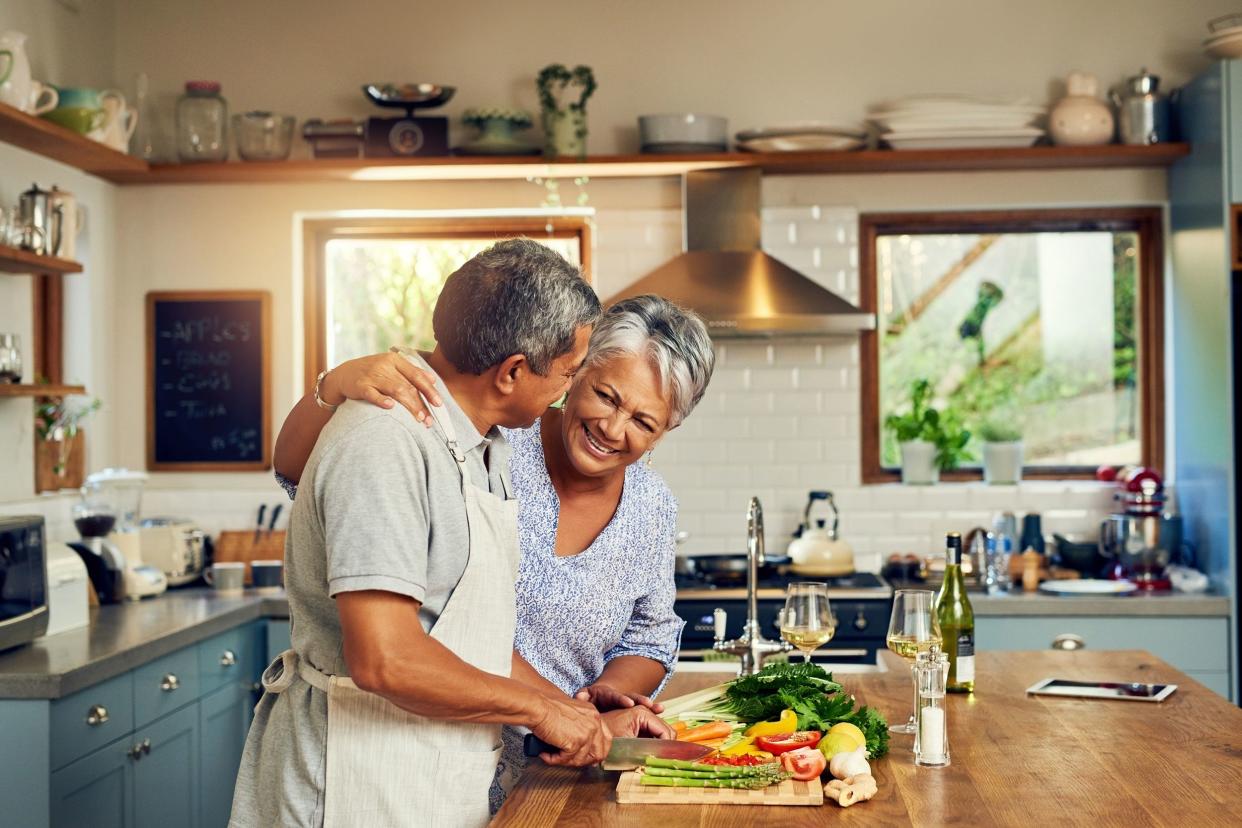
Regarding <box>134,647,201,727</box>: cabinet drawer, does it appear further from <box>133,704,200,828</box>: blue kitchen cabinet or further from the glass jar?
the glass jar

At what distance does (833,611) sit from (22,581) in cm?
240

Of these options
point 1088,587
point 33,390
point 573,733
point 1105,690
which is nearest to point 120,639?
point 33,390

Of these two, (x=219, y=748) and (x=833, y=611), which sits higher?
(x=833, y=611)

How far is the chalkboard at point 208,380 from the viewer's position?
5.08 meters

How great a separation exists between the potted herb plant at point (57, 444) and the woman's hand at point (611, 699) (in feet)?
9.21

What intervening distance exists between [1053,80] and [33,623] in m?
3.83

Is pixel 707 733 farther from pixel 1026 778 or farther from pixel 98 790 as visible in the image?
pixel 98 790

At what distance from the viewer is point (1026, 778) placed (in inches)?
78.2

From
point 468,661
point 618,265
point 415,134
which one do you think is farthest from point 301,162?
point 468,661

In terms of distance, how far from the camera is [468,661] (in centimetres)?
187

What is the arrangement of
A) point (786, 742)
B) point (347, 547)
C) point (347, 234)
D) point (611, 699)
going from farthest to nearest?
point (347, 234), point (611, 699), point (786, 742), point (347, 547)

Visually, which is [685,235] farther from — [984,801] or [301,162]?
[984,801]

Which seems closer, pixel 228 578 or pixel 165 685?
pixel 165 685

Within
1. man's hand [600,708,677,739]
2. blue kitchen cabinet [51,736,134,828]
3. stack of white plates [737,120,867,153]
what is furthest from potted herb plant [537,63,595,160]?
man's hand [600,708,677,739]
